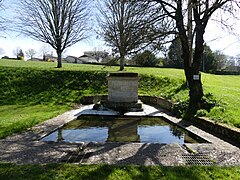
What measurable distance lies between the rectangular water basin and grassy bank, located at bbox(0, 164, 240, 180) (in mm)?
2539

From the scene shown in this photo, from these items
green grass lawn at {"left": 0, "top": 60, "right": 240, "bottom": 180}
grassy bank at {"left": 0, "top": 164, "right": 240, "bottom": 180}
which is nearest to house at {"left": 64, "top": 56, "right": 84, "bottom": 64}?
green grass lawn at {"left": 0, "top": 60, "right": 240, "bottom": 180}

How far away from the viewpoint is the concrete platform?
4.92 meters

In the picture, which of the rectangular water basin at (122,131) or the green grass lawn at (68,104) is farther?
the rectangular water basin at (122,131)

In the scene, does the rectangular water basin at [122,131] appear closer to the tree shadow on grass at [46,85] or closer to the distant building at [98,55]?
the distant building at [98,55]

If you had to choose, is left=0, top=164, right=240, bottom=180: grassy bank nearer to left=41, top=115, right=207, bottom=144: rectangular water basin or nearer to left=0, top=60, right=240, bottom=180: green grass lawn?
left=0, top=60, right=240, bottom=180: green grass lawn

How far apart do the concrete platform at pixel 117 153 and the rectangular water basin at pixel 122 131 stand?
2.85ft

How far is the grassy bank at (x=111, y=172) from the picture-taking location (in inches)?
159

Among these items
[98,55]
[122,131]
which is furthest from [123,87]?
[98,55]

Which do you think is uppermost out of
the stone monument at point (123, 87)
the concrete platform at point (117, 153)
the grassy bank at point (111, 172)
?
the stone monument at point (123, 87)

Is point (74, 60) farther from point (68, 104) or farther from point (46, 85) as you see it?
point (68, 104)

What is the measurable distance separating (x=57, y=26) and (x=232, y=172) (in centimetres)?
2707

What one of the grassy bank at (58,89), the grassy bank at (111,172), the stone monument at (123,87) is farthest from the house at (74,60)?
the grassy bank at (111,172)

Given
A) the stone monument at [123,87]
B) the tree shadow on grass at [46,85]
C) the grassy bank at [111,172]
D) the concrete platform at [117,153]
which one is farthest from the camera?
the tree shadow on grass at [46,85]

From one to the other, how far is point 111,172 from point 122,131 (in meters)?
4.10
